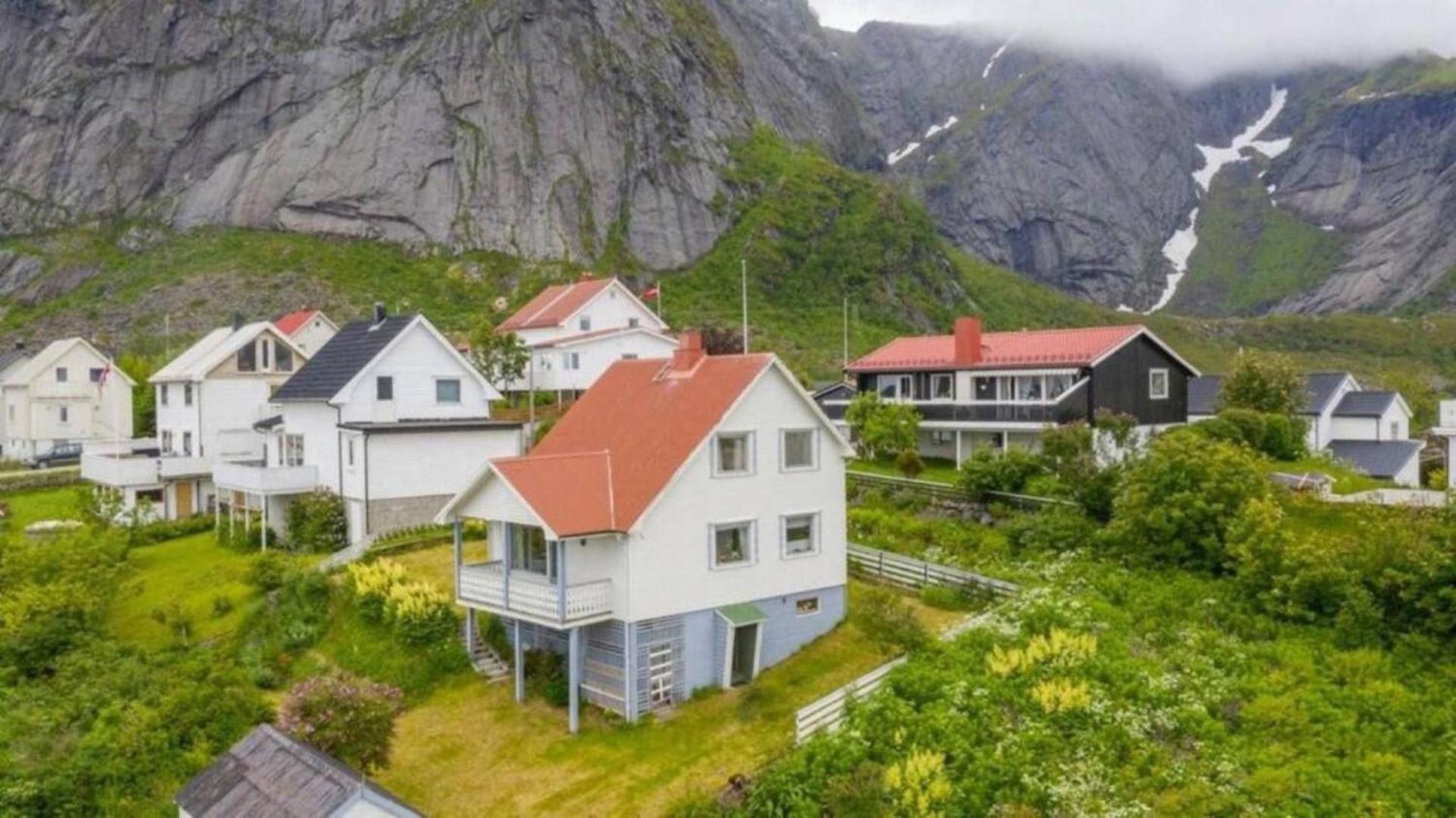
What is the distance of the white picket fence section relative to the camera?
2203 centimetres

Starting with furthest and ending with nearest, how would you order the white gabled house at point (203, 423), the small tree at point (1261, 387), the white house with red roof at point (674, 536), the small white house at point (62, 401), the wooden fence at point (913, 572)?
the small white house at point (62, 401), the white gabled house at point (203, 423), the small tree at point (1261, 387), the wooden fence at point (913, 572), the white house with red roof at point (674, 536)

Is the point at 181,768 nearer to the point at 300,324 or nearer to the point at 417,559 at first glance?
the point at 417,559

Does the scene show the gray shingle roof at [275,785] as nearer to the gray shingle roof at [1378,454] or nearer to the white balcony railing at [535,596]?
the white balcony railing at [535,596]

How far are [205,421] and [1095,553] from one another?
37.7m

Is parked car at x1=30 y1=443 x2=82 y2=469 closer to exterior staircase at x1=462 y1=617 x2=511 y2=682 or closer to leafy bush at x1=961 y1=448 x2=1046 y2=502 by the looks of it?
exterior staircase at x1=462 y1=617 x2=511 y2=682

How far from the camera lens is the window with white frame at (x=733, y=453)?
26.2 metres

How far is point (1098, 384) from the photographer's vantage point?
40.7 metres

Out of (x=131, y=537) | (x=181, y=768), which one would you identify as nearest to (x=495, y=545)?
(x=181, y=768)

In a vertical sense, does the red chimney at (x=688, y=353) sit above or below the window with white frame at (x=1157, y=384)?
above

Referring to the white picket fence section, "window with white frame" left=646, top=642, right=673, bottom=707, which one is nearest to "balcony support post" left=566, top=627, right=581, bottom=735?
"window with white frame" left=646, top=642, right=673, bottom=707

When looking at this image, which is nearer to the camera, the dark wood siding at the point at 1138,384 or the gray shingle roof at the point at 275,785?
the gray shingle roof at the point at 275,785

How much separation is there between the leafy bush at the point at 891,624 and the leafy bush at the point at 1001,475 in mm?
9217

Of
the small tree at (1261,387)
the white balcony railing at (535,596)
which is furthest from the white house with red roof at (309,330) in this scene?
the small tree at (1261,387)

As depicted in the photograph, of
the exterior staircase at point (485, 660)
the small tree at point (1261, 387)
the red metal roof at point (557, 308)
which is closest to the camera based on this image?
the exterior staircase at point (485, 660)
